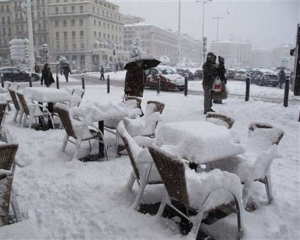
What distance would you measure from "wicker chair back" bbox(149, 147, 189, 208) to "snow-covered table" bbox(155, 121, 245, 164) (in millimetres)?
406

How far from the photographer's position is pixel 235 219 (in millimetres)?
3451

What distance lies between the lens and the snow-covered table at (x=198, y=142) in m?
3.36

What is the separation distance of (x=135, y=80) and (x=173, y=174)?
514 centimetres

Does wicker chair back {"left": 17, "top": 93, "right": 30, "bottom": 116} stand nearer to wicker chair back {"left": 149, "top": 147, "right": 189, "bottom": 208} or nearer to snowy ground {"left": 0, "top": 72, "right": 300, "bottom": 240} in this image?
snowy ground {"left": 0, "top": 72, "right": 300, "bottom": 240}

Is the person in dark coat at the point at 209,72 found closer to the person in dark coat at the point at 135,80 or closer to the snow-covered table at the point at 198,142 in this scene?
the person in dark coat at the point at 135,80

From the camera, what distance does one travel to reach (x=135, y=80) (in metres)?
7.77

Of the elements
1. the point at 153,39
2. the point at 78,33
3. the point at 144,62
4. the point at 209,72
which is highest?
the point at 153,39

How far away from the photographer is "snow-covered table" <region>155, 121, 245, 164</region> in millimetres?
3355

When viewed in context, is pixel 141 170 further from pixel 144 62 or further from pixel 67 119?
pixel 144 62

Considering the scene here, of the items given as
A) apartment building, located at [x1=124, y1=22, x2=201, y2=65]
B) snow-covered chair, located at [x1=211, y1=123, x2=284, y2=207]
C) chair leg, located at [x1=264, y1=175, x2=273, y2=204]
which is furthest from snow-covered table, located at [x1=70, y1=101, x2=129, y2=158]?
apartment building, located at [x1=124, y1=22, x2=201, y2=65]

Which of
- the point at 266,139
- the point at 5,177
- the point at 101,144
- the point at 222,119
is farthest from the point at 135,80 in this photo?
the point at 5,177

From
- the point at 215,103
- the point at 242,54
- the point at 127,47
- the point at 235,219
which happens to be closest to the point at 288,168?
the point at 235,219

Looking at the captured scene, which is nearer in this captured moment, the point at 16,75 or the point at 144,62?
the point at 144,62

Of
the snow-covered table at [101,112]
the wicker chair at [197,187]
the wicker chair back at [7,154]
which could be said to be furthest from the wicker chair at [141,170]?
the snow-covered table at [101,112]
